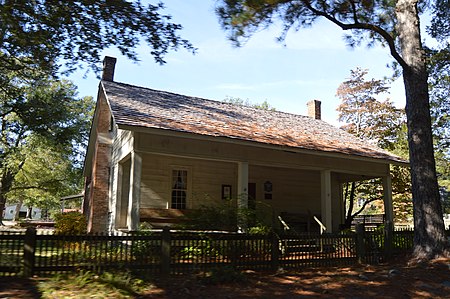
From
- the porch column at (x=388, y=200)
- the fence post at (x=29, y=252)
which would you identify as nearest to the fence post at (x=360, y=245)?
the porch column at (x=388, y=200)

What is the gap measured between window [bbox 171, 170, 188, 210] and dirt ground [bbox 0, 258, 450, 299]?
20.3ft

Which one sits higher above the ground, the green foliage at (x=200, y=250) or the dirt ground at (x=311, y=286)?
the green foliage at (x=200, y=250)

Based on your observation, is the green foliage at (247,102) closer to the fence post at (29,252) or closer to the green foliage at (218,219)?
the green foliage at (218,219)

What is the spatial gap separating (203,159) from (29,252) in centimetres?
605

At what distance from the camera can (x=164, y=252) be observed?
336 inches

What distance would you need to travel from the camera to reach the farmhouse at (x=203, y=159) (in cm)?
1166

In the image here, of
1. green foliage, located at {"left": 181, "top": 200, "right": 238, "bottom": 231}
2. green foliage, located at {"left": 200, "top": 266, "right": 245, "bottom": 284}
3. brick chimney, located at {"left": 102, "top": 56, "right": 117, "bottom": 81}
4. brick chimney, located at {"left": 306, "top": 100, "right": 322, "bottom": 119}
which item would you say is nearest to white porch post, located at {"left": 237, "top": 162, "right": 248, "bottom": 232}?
green foliage, located at {"left": 181, "top": 200, "right": 238, "bottom": 231}

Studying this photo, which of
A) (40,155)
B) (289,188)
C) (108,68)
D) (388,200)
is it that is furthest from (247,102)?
(388,200)

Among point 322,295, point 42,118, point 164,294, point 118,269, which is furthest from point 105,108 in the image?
point 322,295

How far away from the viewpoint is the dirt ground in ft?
22.7

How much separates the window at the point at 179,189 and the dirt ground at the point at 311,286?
20.3 feet

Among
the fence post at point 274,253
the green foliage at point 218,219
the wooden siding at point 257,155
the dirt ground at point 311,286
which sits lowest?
the dirt ground at point 311,286

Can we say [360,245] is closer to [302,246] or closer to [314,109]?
[302,246]

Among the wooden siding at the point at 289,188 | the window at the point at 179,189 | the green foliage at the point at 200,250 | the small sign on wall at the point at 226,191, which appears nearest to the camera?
the green foliage at the point at 200,250
